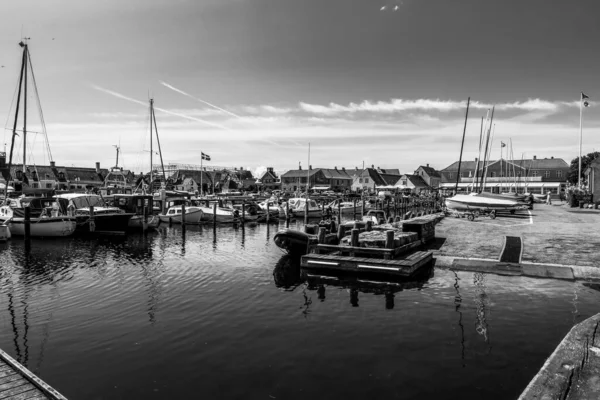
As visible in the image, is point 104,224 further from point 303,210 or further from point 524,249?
point 524,249

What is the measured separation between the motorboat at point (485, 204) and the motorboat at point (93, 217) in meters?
30.8

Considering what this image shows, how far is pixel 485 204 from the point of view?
36.3 metres

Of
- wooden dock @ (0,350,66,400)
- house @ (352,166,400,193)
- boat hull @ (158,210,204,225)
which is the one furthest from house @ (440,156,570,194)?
wooden dock @ (0,350,66,400)

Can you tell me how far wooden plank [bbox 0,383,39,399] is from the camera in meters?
5.86

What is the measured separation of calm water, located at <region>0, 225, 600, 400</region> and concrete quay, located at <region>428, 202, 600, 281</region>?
1.42 meters

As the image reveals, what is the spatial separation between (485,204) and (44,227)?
123 feet

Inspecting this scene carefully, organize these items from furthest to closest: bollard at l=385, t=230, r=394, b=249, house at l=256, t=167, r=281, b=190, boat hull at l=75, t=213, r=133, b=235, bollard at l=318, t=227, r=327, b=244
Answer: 1. house at l=256, t=167, r=281, b=190
2. boat hull at l=75, t=213, r=133, b=235
3. bollard at l=318, t=227, r=327, b=244
4. bollard at l=385, t=230, r=394, b=249

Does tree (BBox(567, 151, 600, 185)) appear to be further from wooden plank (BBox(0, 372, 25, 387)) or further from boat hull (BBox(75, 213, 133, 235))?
wooden plank (BBox(0, 372, 25, 387))

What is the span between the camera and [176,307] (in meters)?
12.9

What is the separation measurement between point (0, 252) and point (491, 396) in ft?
91.5

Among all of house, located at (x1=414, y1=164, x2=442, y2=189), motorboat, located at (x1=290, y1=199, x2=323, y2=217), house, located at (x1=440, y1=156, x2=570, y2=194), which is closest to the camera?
motorboat, located at (x1=290, y1=199, x2=323, y2=217)

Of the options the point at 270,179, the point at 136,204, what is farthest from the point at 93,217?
the point at 270,179

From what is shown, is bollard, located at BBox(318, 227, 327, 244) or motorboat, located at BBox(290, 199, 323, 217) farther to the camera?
motorboat, located at BBox(290, 199, 323, 217)

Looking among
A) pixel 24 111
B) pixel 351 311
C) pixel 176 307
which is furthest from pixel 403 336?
pixel 24 111
